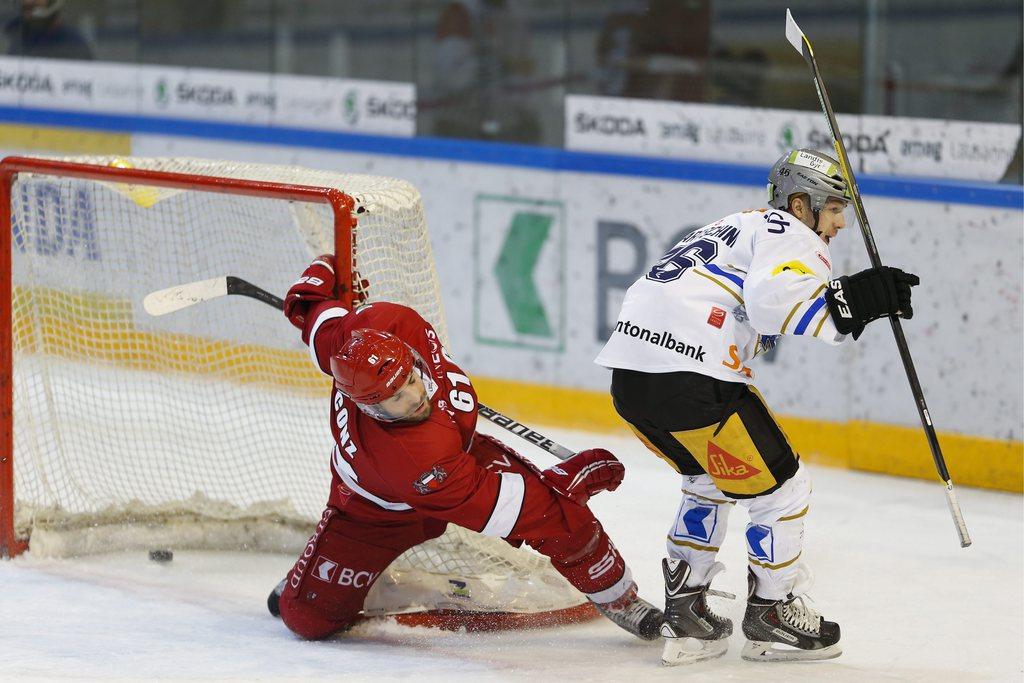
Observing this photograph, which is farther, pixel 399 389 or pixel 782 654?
pixel 782 654

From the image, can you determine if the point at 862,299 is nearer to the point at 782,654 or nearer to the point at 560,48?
the point at 782,654

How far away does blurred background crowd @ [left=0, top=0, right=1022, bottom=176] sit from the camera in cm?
549

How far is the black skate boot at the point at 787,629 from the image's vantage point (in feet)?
11.7

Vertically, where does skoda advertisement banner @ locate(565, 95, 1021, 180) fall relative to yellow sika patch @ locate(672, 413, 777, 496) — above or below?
above

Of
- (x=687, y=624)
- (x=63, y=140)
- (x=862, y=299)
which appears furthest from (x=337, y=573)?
(x=63, y=140)

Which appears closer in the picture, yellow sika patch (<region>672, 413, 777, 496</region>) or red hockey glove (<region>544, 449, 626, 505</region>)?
yellow sika patch (<region>672, 413, 777, 496</region>)

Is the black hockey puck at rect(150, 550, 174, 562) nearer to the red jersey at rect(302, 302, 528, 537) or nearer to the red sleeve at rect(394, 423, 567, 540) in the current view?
the red jersey at rect(302, 302, 528, 537)

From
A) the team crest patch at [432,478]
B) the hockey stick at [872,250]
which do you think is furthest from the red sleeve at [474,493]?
the hockey stick at [872,250]

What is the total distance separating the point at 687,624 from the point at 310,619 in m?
0.87

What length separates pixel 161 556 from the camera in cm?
439

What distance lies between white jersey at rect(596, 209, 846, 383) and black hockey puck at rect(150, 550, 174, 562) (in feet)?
5.04

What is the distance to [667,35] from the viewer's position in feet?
19.8

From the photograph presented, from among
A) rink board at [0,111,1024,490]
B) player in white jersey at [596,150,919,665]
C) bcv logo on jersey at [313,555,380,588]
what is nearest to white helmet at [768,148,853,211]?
player in white jersey at [596,150,919,665]

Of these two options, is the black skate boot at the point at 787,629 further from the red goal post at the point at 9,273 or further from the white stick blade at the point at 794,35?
the red goal post at the point at 9,273
